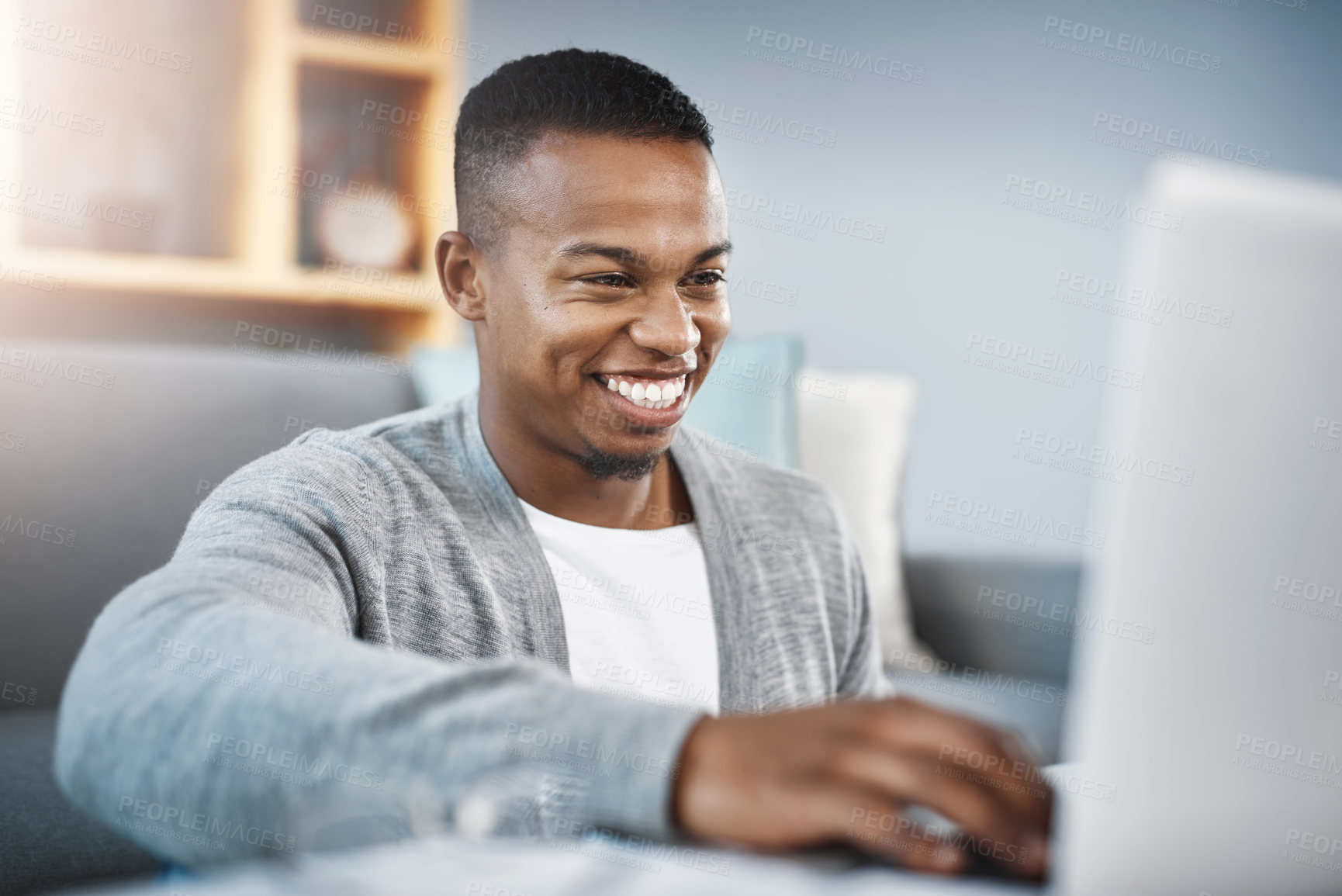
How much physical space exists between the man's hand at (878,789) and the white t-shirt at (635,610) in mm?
588

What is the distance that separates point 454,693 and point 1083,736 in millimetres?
267

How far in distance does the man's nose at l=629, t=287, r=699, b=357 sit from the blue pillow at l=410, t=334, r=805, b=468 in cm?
49

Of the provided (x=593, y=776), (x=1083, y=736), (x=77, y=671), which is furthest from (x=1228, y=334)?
(x=77, y=671)

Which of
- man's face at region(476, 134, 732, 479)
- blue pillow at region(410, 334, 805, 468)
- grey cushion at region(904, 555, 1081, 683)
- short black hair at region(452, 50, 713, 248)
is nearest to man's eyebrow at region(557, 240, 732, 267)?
man's face at region(476, 134, 732, 479)

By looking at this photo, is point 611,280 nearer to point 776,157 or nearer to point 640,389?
point 640,389

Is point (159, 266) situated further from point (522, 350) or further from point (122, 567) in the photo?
point (522, 350)

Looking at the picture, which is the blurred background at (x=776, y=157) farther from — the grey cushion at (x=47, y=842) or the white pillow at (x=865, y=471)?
the grey cushion at (x=47, y=842)

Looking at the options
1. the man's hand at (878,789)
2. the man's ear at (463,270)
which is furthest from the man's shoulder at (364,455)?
the man's hand at (878,789)

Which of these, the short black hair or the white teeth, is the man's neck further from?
the short black hair

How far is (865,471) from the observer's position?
6.23 ft

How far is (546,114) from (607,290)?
0.66 feet

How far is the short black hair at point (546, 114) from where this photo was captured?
1.12m

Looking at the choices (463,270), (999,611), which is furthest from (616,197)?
(999,611)

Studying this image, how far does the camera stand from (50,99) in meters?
2.12
